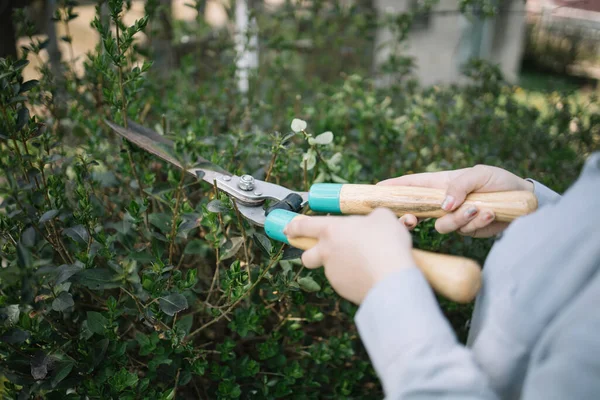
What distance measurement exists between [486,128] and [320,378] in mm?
1755

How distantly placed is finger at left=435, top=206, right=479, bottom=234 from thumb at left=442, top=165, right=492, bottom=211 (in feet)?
0.05

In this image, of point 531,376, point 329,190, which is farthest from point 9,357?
point 531,376

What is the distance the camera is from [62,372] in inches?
52.1

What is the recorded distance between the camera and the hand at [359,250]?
2.98ft

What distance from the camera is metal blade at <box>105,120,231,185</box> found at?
1258 millimetres

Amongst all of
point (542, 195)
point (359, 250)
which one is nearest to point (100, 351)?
point (359, 250)

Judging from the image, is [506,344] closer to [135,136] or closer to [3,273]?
[3,273]

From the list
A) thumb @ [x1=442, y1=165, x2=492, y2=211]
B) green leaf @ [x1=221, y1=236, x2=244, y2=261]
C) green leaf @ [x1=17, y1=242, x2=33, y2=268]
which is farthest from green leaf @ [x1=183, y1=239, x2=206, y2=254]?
thumb @ [x1=442, y1=165, x2=492, y2=211]

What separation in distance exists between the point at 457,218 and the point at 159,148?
0.66 m

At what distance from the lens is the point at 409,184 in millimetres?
1285

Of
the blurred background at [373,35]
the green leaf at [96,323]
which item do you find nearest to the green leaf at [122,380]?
the green leaf at [96,323]

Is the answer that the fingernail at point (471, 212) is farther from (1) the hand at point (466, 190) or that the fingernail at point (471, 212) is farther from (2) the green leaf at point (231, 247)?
(2) the green leaf at point (231, 247)

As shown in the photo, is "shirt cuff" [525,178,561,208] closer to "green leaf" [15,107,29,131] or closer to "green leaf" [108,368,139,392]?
"green leaf" [108,368,139,392]

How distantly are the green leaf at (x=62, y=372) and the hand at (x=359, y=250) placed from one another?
0.72 metres
